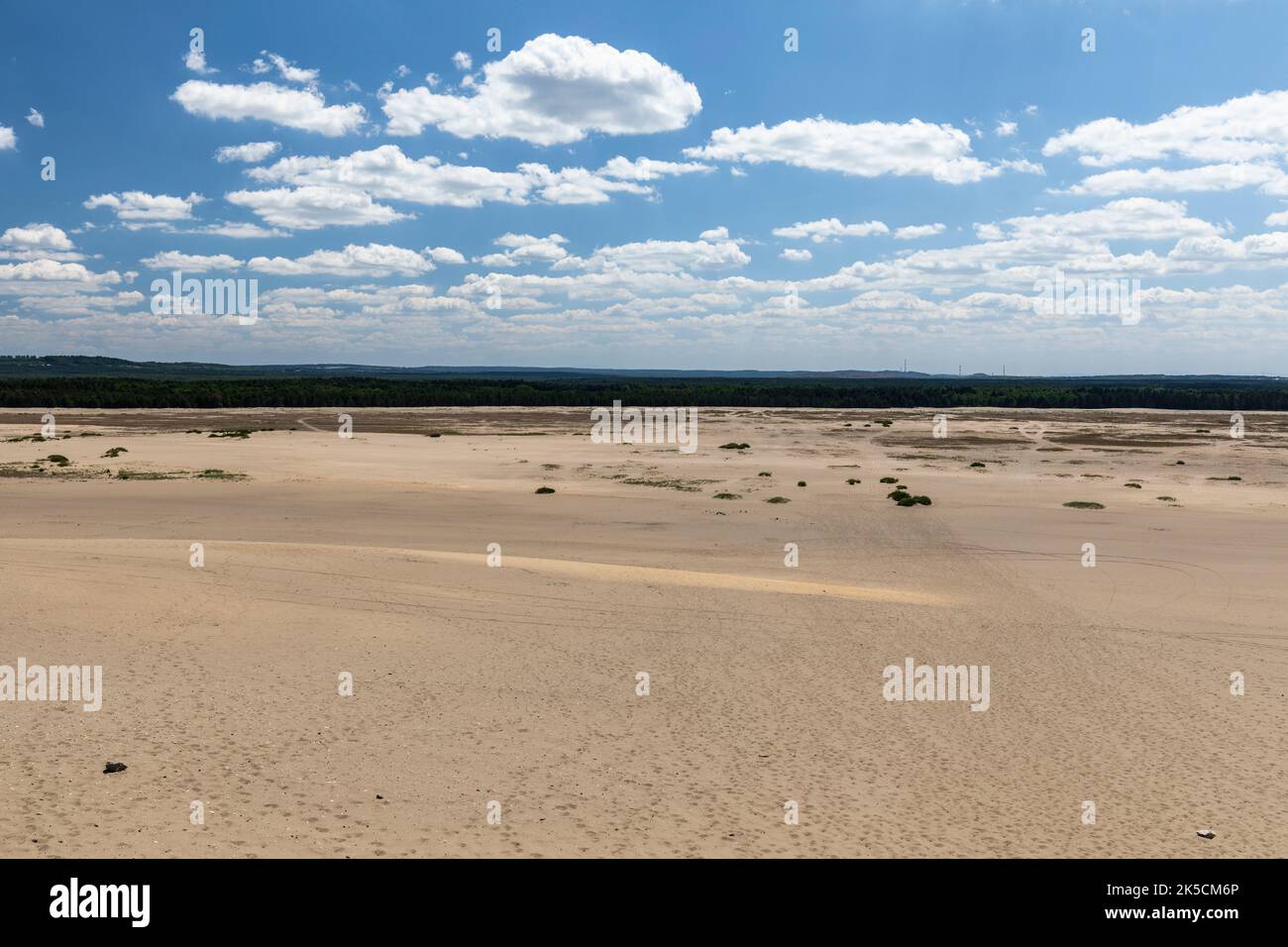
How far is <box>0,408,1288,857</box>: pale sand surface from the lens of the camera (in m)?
10.5

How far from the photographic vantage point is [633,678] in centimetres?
1595

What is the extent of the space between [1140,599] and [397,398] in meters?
123

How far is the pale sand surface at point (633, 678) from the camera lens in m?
10.5

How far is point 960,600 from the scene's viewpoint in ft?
73.7

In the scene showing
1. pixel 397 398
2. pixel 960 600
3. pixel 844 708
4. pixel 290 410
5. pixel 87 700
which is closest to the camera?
pixel 87 700

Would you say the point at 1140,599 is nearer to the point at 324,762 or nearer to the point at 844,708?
the point at 844,708
